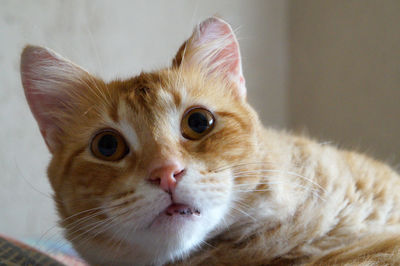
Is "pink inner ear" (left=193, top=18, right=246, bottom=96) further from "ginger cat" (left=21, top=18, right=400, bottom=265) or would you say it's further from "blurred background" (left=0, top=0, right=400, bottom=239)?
"blurred background" (left=0, top=0, right=400, bottom=239)

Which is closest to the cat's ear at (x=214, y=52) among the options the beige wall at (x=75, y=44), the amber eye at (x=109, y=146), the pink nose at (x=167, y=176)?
the amber eye at (x=109, y=146)

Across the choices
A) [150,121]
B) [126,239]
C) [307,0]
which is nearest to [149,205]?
[126,239]

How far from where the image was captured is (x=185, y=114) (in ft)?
3.53

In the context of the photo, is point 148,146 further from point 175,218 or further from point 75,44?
point 75,44

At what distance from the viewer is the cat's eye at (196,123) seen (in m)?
1.04

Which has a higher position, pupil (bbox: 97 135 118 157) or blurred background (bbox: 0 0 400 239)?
blurred background (bbox: 0 0 400 239)

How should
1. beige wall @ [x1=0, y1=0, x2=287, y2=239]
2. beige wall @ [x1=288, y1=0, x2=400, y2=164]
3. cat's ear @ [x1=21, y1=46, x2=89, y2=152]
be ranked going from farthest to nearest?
beige wall @ [x1=288, y1=0, x2=400, y2=164] < beige wall @ [x1=0, y1=0, x2=287, y2=239] < cat's ear @ [x1=21, y1=46, x2=89, y2=152]

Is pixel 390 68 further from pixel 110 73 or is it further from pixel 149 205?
pixel 149 205

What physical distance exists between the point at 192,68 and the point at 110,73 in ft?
4.39

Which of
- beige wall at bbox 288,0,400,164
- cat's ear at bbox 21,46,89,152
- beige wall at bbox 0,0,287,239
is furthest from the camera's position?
beige wall at bbox 288,0,400,164

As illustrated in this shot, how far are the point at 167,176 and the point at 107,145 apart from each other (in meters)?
0.31

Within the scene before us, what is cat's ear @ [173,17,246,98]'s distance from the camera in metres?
1.26

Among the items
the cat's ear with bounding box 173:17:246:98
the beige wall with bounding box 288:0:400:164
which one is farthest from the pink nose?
the beige wall with bounding box 288:0:400:164

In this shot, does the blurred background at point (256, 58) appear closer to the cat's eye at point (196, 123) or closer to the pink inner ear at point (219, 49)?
the pink inner ear at point (219, 49)
